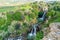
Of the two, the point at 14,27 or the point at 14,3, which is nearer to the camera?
the point at 14,27

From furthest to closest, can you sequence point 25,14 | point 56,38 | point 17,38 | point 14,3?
point 14,3 < point 25,14 < point 17,38 < point 56,38

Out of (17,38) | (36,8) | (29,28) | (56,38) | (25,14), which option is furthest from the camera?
(36,8)

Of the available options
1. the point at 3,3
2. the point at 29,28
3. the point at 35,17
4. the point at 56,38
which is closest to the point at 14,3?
the point at 3,3

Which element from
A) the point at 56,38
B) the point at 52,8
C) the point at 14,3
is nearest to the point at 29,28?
the point at 52,8

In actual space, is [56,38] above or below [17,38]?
above

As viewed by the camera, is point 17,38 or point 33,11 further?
point 33,11

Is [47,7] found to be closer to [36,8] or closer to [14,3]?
[36,8]

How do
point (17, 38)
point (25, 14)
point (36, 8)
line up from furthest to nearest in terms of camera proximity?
point (36, 8), point (25, 14), point (17, 38)

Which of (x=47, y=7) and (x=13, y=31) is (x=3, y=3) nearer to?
(x=47, y=7)

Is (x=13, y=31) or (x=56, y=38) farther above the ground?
(x=56, y=38)
